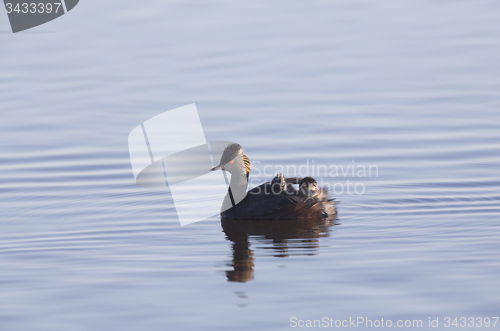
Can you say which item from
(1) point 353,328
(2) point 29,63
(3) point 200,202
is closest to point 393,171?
(3) point 200,202

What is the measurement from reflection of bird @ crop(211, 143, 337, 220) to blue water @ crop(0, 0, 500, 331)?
39 cm

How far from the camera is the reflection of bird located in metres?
10.3

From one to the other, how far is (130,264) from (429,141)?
7.50 m

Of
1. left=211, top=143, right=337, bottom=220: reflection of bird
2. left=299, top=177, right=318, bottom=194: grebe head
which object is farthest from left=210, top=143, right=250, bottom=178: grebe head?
left=299, top=177, right=318, bottom=194: grebe head

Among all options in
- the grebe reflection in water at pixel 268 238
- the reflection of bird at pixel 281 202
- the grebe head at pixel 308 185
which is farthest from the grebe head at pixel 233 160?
the grebe head at pixel 308 185

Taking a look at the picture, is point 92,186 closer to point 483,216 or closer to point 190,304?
point 190,304

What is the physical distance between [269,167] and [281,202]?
2465mm

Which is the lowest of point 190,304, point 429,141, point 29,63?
point 429,141

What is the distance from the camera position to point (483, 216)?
9.94m

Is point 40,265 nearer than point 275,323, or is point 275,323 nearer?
point 275,323

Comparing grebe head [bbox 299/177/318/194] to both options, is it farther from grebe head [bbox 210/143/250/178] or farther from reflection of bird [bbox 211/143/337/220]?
grebe head [bbox 210/143/250/178]

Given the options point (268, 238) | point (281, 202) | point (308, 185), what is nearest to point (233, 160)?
point (281, 202)

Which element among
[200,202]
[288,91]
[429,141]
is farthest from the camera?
[288,91]

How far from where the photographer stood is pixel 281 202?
10227 mm
